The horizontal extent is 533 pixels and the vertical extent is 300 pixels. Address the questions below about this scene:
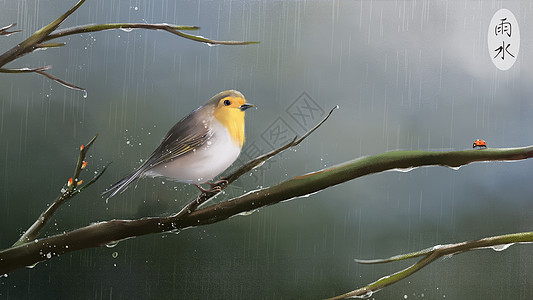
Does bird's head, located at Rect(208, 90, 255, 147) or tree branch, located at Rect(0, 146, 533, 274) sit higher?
bird's head, located at Rect(208, 90, 255, 147)

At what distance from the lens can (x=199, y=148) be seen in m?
1.44

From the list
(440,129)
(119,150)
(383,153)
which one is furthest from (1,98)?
(440,129)

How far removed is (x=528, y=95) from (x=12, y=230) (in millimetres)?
1870

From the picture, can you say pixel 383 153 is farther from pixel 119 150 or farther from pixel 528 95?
pixel 119 150

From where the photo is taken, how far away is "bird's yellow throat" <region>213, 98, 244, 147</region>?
4.83 feet

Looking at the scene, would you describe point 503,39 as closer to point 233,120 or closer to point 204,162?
point 233,120

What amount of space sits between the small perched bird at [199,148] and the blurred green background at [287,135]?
3 cm

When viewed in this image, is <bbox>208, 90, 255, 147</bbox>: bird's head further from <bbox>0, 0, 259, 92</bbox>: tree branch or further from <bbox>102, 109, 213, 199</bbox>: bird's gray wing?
<bbox>0, 0, 259, 92</bbox>: tree branch

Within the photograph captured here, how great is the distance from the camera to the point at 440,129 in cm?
155

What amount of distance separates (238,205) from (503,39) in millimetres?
1140

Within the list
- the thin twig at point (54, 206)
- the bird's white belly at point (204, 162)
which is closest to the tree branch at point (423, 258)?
the bird's white belly at point (204, 162)

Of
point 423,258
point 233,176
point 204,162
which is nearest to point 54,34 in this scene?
point 204,162

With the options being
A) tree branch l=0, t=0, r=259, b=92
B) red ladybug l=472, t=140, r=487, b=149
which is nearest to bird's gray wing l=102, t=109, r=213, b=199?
tree branch l=0, t=0, r=259, b=92

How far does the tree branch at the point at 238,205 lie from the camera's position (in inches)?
57.2
